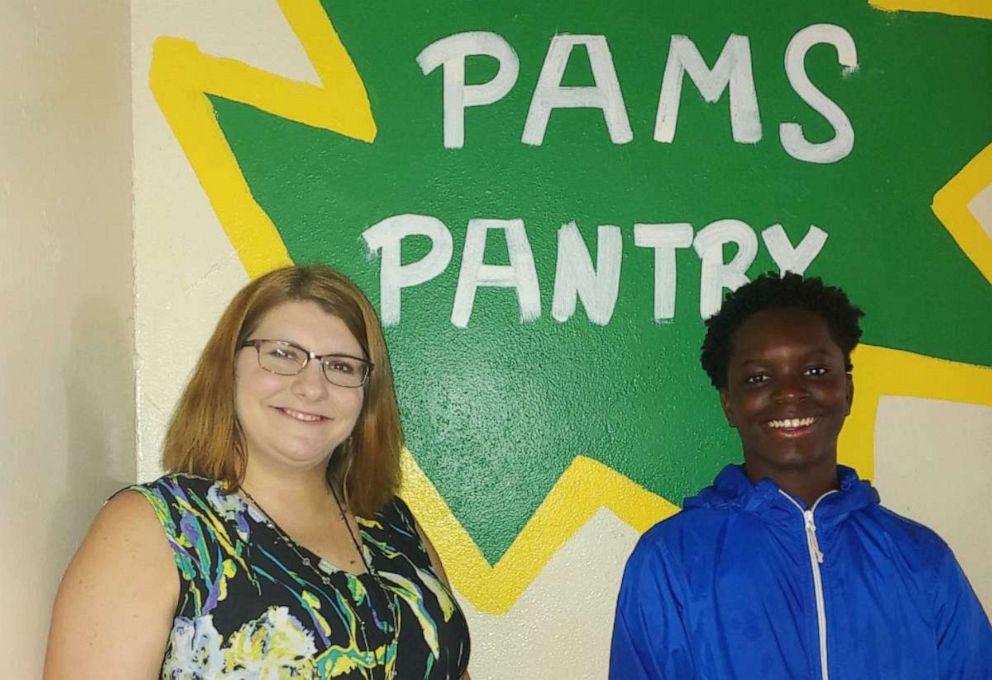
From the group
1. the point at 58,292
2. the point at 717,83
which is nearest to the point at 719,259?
the point at 717,83

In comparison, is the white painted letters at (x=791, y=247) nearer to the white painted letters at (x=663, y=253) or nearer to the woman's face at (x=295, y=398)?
the white painted letters at (x=663, y=253)

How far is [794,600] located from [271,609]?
0.81 metres

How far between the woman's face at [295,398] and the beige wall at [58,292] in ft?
0.91

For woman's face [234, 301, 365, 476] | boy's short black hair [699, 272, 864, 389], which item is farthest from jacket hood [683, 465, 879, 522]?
woman's face [234, 301, 365, 476]

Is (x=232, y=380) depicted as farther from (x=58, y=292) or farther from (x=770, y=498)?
(x=770, y=498)

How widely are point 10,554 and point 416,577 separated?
57 cm

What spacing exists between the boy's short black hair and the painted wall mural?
0.13 m

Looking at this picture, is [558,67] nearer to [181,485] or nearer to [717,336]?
[717,336]

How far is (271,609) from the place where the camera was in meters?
1.28

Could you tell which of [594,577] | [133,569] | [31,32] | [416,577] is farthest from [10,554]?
[594,577]

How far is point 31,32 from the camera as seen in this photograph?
1.36 meters

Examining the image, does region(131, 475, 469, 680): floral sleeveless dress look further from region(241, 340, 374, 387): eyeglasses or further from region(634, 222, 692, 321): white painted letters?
region(634, 222, 692, 321): white painted letters

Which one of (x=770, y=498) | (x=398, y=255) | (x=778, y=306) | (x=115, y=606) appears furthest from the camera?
(x=398, y=255)

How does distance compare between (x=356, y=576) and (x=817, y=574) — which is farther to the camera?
(x=817, y=574)
